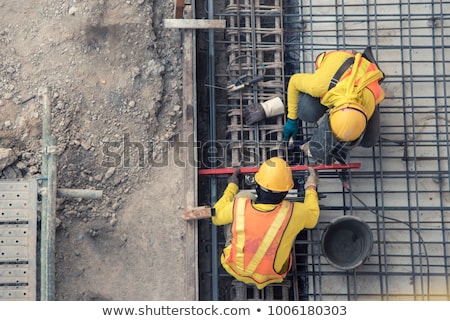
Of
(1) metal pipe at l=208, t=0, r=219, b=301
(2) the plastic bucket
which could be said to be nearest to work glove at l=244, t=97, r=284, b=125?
(1) metal pipe at l=208, t=0, r=219, b=301

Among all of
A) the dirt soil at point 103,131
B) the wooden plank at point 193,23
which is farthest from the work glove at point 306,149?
the wooden plank at point 193,23

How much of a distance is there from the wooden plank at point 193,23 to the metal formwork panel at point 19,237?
6.96ft

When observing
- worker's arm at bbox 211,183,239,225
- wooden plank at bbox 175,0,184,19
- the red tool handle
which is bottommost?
worker's arm at bbox 211,183,239,225

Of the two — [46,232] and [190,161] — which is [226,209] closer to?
[190,161]

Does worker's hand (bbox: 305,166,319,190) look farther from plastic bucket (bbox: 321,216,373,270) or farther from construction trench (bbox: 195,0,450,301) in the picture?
plastic bucket (bbox: 321,216,373,270)

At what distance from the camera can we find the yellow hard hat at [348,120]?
16.9 feet

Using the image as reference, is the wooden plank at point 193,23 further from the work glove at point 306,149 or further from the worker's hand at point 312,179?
the worker's hand at point 312,179

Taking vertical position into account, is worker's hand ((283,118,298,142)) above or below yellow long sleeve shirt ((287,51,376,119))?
below

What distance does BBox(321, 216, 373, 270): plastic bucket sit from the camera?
5789 mm

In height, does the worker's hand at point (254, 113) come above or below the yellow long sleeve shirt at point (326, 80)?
below

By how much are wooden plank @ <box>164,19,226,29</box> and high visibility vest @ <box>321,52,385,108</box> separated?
1471 mm

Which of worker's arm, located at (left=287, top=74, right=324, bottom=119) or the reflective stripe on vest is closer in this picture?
the reflective stripe on vest

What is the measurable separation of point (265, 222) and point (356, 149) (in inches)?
66.0

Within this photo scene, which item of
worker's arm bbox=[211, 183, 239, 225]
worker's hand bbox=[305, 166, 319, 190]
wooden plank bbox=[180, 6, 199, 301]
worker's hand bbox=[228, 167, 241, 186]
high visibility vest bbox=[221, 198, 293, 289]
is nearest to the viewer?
high visibility vest bbox=[221, 198, 293, 289]
